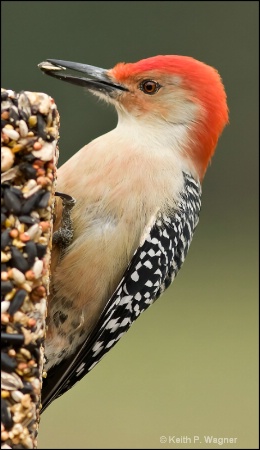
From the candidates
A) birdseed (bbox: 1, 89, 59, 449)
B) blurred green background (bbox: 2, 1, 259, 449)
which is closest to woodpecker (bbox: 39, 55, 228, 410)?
birdseed (bbox: 1, 89, 59, 449)

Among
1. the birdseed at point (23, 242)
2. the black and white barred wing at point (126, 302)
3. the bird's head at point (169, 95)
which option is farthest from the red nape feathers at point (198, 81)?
the birdseed at point (23, 242)

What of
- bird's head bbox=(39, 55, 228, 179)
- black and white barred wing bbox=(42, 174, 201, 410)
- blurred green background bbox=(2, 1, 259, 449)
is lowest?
blurred green background bbox=(2, 1, 259, 449)

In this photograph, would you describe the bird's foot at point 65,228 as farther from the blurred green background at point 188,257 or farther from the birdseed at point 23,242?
the blurred green background at point 188,257

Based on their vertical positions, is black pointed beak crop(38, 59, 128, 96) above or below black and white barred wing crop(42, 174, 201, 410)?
above

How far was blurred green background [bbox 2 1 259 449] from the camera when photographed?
29.0 feet

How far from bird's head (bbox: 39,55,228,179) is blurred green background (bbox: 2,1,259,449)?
3.61 meters

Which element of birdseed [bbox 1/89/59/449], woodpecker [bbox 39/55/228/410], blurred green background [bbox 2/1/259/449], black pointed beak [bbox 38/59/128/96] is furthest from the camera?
blurred green background [bbox 2/1/259/449]

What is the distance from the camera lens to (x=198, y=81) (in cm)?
464

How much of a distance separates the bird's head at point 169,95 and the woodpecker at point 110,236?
3cm

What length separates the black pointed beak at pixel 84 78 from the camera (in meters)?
4.31

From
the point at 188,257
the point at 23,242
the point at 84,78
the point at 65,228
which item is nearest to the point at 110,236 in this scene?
the point at 65,228

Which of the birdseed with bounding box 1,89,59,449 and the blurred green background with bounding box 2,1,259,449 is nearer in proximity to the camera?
the birdseed with bounding box 1,89,59,449

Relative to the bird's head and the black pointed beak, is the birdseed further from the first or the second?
the bird's head

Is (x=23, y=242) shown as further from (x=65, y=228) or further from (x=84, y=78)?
(x=84, y=78)
